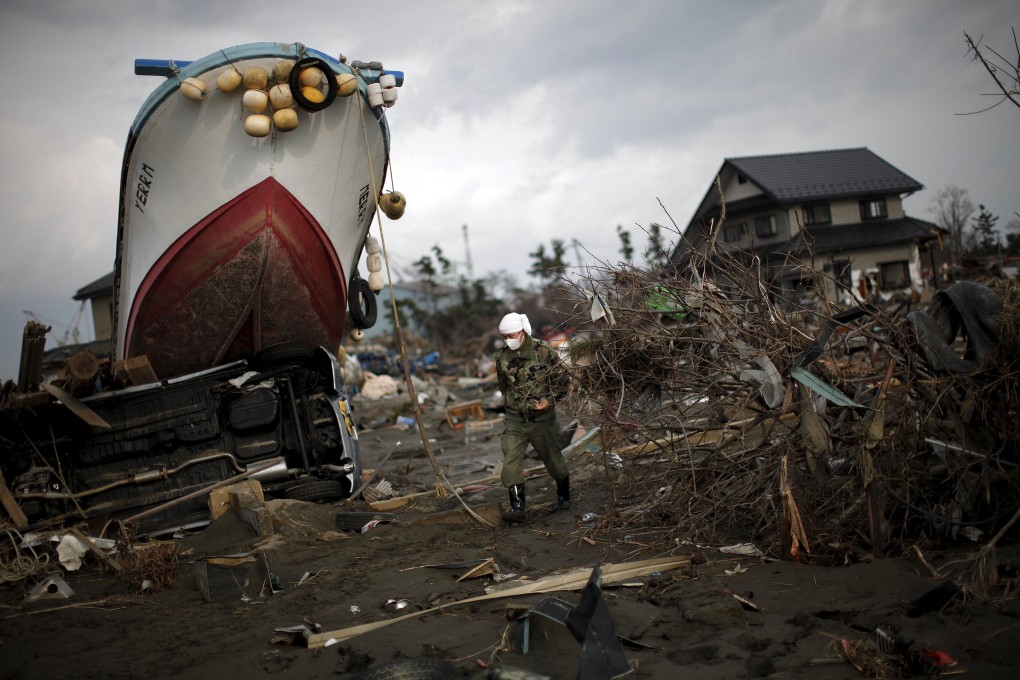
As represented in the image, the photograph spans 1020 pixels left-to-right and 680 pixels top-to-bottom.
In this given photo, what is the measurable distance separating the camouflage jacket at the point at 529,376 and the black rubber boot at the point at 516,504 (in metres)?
0.66

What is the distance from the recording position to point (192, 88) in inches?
272

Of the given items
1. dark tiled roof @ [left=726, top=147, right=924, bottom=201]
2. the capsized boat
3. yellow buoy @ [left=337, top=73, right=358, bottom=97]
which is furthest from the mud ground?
dark tiled roof @ [left=726, top=147, right=924, bottom=201]

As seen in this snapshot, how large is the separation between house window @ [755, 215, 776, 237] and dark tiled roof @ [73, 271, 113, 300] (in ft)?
81.8

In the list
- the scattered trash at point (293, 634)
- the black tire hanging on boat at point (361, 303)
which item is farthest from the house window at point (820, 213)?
the scattered trash at point (293, 634)

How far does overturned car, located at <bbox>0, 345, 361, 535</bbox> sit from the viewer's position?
22.8 feet

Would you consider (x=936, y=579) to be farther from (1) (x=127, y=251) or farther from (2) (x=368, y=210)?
(1) (x=127, y=251)

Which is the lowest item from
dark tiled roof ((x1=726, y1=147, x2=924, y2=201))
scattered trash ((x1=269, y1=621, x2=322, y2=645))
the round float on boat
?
scattered trash ((x1=269, y1=621, x2=322, y2=645))

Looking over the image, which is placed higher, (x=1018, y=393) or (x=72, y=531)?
(x=1018, y=393)

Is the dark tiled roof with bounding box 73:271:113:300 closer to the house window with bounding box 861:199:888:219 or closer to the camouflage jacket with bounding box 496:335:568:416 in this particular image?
the camouflage jacket with bounding box 496:335:568:416

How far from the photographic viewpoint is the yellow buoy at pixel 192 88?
6.88 metres

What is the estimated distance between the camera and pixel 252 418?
7.43 metres

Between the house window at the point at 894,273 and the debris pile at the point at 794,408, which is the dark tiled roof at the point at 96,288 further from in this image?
the house window at the point at 894,273

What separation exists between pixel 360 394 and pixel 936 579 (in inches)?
805

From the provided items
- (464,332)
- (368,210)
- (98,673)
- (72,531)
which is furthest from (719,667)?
(464,332)
